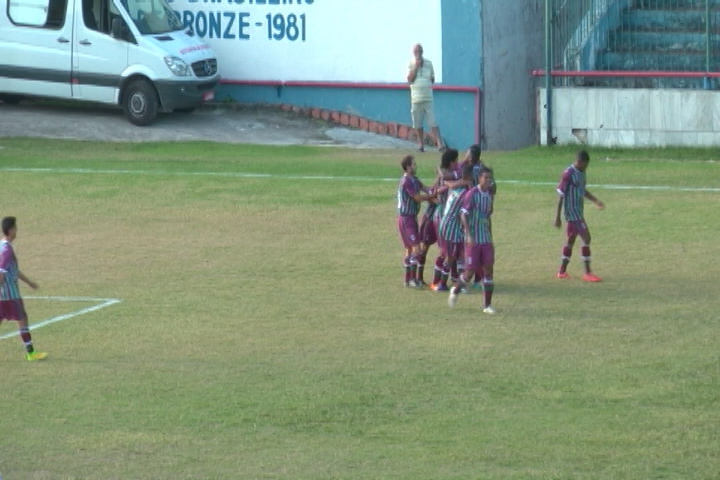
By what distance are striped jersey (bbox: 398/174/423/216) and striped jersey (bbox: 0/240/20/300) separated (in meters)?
4.64

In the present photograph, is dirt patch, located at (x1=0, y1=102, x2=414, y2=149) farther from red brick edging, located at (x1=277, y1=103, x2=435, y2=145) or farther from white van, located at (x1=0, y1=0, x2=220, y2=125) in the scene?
white van, located at (x1=0, y1=0, x2=220, y2=125)

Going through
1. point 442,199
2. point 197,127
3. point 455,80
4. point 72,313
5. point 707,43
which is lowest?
point 72,313

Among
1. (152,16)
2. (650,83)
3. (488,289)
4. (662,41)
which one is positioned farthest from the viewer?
(152,16)

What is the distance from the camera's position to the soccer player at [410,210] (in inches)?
621

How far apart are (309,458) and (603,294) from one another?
6.17 metres

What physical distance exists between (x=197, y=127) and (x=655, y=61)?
30.3 feet

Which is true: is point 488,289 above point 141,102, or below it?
Result: below

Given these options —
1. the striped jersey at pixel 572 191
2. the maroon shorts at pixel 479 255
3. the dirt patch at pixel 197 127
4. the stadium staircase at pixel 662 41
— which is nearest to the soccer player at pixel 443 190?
the maroon shorts at pixel 479 255

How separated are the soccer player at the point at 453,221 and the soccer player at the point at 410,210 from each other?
315 millimetres

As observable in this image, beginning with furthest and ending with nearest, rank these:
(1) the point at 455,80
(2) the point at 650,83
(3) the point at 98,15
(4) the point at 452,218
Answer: (3) the point at 98,15 → (1) the point at 455,80 → (2) the point at 650,83 → (4) the point at 452,218

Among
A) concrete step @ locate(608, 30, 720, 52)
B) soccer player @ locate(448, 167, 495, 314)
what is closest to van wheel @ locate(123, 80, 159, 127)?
concrete step @ locate(608, 30, 720, 52)

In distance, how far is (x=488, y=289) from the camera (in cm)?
1467

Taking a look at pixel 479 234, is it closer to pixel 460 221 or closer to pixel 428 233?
pixel 460 221

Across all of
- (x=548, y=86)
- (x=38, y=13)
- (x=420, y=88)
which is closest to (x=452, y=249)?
(x=420, y=88)
